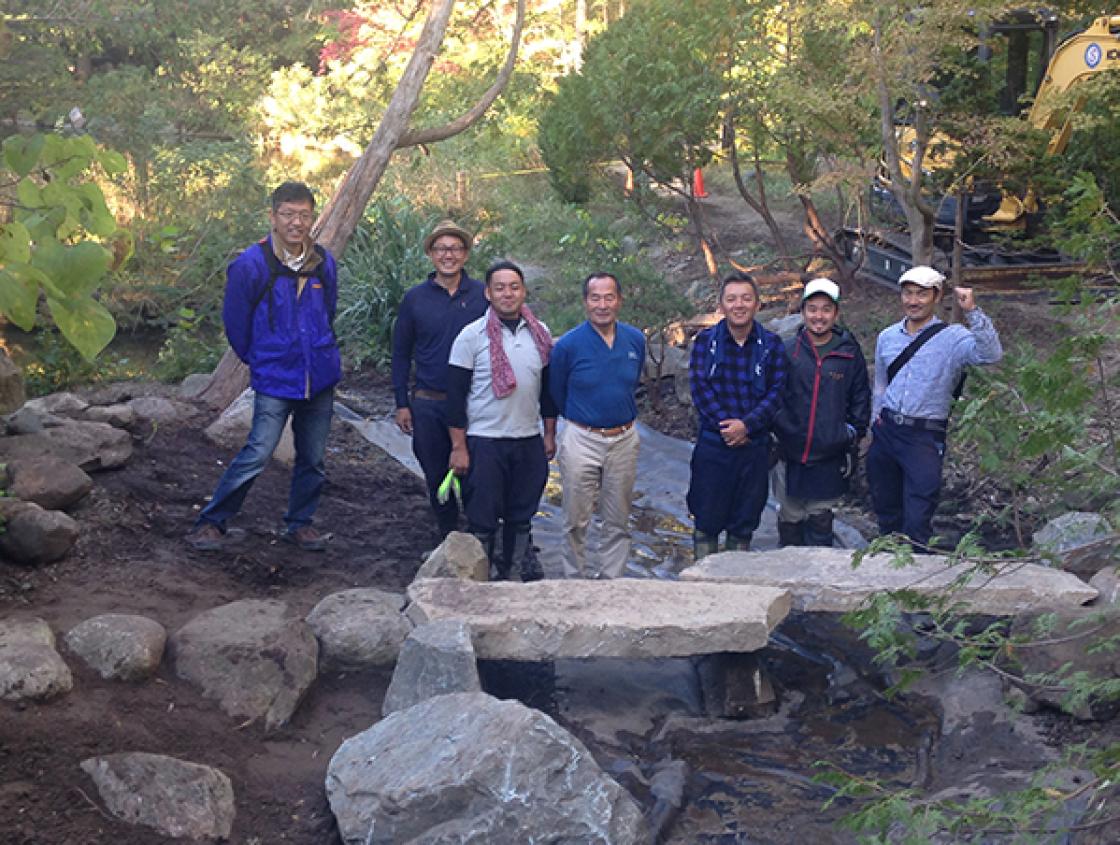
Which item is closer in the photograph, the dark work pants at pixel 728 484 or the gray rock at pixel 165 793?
the gray rock at pixel 165 793

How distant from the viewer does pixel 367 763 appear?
13.5 ft

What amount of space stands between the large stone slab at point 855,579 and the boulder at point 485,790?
160 centimetres

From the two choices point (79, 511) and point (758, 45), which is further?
point (758, 45)

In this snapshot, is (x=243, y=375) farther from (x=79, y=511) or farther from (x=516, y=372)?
(x=516, y=372)

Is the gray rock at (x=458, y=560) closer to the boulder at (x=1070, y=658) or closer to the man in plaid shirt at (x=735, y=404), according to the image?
the man in plaid shirt at (x=735, y=404)

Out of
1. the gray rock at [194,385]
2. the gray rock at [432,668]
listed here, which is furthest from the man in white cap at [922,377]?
the gray rock at [194,385]

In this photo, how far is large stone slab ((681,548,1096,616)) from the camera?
5148 millimetres

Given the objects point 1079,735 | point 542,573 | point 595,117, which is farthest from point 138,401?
point 1079,735

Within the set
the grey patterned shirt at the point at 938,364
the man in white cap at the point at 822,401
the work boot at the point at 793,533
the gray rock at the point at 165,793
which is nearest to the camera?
the gray rock at the point at 165,793

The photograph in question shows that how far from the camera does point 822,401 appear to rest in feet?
19.4

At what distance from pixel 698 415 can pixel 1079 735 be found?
227 cm

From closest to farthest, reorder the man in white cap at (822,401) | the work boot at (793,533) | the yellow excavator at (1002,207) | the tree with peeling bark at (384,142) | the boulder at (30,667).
Result: the boulder at (30,667)
the man in white cap at (822,401)
the work boot at (793,533)
the tree with peeling bark at (384,142)
the yellow excavator at (1002,207)

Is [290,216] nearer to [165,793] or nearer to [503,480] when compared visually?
[503,480]

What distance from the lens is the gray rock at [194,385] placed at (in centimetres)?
916
